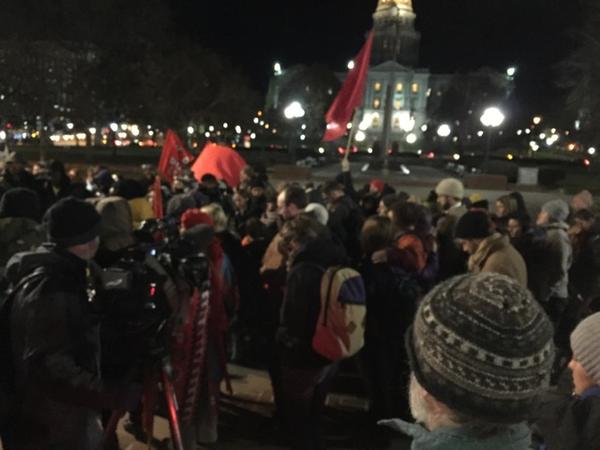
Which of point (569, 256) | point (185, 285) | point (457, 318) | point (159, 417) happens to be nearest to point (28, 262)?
point (185, 285)

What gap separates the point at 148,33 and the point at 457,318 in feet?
140

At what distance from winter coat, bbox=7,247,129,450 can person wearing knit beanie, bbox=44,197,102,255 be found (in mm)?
74

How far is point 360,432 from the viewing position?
532 cm

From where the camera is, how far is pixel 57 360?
8.84 ft

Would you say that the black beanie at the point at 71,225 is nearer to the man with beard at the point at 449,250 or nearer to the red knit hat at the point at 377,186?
the man with beard at the point at 449,250

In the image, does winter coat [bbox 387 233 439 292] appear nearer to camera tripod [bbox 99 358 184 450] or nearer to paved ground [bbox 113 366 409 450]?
paved ground [bbox 113 366 409 450]

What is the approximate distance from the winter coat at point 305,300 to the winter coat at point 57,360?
1.71m

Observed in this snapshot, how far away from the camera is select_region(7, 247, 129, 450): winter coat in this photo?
8.84 ft

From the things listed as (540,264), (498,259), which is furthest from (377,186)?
(498,259)

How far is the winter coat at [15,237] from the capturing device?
4.85m

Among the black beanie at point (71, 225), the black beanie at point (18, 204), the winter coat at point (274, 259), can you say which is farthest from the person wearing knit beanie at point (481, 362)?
the black beanie at point (18, 204)

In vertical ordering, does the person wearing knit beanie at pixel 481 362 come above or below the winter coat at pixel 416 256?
above

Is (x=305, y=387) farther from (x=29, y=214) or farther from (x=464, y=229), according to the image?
(x=29, y=214)

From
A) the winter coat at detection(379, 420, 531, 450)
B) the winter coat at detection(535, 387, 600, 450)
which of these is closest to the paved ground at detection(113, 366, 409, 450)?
the winter coat at detection(535, 387, 600, 450)
